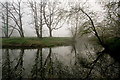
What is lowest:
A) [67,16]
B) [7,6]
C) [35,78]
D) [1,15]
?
[35,78]

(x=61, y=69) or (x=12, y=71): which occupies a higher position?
(x=12, y=71)

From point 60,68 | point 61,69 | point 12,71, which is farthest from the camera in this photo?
point 60,68

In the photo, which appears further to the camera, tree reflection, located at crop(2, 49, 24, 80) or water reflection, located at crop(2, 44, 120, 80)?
water reflection, located at crop(2, 44, 120, 80)

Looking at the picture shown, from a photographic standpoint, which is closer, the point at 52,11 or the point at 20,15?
the point at 20,15

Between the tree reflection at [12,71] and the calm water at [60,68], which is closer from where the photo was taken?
the tree reflection at [12,71]

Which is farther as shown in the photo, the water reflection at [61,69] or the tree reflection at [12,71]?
the water reflection at [61,69]

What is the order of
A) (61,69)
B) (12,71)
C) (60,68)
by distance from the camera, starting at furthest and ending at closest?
(60,68)
(61,69)
(12,71)

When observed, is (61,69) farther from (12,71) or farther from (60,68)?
(12,71)

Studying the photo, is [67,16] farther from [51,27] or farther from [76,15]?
[51,27]

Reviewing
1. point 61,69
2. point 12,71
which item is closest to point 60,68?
point 61,69

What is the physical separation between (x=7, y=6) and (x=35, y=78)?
25.4 meters

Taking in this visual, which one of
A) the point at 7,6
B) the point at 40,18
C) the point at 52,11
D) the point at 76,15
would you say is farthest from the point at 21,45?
the point at 52,11

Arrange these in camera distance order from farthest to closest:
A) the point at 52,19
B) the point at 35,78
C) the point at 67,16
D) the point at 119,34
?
the point at 52,19
the point at 67,16
the point at 119,34
the point at 35,78

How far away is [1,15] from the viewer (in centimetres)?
2161
